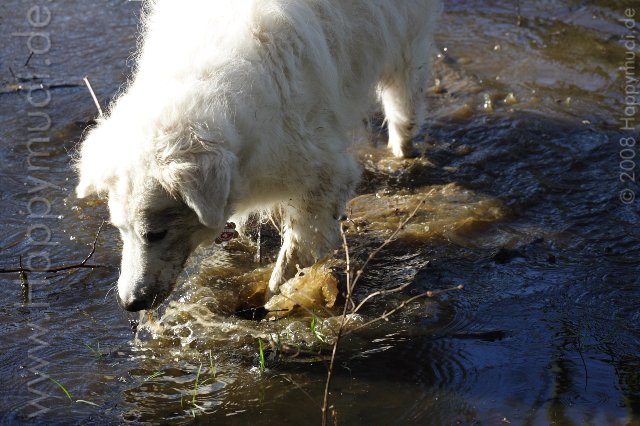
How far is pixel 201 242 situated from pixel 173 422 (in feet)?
3.06

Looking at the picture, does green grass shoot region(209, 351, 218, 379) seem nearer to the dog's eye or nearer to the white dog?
the white dog

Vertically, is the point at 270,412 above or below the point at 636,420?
above

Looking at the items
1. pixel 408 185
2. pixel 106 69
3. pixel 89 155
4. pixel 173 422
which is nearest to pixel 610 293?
pixel 408 185

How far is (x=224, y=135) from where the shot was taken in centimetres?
370

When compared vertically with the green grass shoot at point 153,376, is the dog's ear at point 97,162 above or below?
above

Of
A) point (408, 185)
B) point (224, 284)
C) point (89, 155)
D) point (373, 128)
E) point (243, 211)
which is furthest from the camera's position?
point (373, 128)

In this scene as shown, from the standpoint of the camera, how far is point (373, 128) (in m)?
7.06

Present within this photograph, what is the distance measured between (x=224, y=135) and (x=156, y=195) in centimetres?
42

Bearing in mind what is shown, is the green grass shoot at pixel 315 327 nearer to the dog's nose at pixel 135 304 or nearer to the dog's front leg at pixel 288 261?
the dog's front leg at pixel 288 261

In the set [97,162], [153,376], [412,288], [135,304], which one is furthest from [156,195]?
[412,288]

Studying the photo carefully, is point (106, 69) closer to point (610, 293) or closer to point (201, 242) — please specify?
point (201, 242)

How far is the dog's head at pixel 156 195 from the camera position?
3.60 meters

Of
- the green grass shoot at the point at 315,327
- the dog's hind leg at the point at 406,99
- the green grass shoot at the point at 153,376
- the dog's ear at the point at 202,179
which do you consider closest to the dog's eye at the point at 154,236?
the dog's ear at the point at 202,179

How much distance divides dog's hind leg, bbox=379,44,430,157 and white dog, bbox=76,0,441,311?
1.39 metres
